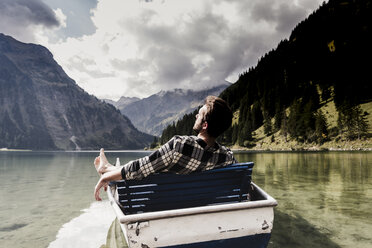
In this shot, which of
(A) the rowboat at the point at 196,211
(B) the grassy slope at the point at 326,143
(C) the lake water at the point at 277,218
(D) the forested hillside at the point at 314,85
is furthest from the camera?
(D) the forested hillside at the point at 314,85

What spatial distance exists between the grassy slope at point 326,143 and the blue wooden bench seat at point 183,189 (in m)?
94.2

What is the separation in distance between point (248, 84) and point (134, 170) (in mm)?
184314

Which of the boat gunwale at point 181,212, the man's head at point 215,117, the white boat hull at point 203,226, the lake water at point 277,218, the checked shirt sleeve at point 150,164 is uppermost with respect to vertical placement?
the man's head at point 215,117

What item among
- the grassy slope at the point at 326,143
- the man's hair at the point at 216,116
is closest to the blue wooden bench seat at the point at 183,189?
the man's hair at the point at 216,116

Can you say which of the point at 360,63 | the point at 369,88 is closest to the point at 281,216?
the point at 369,88

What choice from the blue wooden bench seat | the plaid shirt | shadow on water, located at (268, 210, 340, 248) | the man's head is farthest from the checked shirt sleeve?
shadow on water, located at (268, 210, 340, 248)

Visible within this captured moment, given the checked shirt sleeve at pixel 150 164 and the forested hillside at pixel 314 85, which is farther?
the forested hillside at pixel 314 85

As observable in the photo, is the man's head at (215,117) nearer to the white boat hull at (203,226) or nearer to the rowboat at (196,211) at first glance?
the rowboat at (196,211)

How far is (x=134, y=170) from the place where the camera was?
3.99m

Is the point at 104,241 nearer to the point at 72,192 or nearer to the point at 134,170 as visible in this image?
the point at 134,170

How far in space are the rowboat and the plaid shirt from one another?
195 millimetres

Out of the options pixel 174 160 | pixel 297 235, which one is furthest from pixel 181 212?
pixel 297 235

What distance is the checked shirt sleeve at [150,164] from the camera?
3986mm

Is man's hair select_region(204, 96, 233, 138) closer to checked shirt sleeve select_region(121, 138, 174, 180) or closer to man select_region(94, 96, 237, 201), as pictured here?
man select_region(94, 96, 237, 201)
